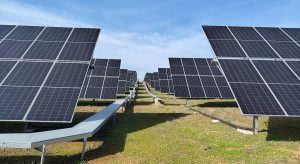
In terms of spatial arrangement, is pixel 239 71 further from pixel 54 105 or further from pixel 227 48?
pixel 54 105

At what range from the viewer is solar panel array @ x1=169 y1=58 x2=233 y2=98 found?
27641 mm

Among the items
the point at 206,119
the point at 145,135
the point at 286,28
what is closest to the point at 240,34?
the point at 286,28

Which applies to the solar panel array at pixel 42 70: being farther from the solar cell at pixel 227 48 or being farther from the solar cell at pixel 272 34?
the solar cell at pixel 272 34

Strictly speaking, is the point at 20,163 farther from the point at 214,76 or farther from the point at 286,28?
the point at 214,76

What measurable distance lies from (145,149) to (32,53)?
748cm

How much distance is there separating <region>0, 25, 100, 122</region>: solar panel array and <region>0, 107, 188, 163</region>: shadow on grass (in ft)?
4.81

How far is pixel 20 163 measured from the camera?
1012cm

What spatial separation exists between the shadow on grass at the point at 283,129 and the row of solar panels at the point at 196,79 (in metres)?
9.00

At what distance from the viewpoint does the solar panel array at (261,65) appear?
13.9 m

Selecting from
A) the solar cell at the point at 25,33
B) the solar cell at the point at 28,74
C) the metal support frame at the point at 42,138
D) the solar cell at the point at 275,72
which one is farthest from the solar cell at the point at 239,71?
the solar cell at the point at 25,33

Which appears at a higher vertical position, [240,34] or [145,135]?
[240,34]

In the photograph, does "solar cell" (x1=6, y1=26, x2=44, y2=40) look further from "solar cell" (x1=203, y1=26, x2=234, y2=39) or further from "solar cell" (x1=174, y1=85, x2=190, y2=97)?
"solar cell" (x1=174, y1=85, x2=190, y2=97)

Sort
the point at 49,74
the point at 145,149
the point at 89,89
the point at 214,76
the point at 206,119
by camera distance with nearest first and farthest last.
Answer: the point at 145,149
the point at 49,74
the point at 206,119
the point at 89,89
the point at 214,76

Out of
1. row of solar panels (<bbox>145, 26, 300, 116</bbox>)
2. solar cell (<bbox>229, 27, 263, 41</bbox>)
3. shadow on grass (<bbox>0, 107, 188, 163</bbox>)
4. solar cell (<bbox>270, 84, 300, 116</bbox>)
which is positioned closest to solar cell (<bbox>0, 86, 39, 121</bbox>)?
shadow on grass (<bbox>0, 107, 188, 163</bbox>)
